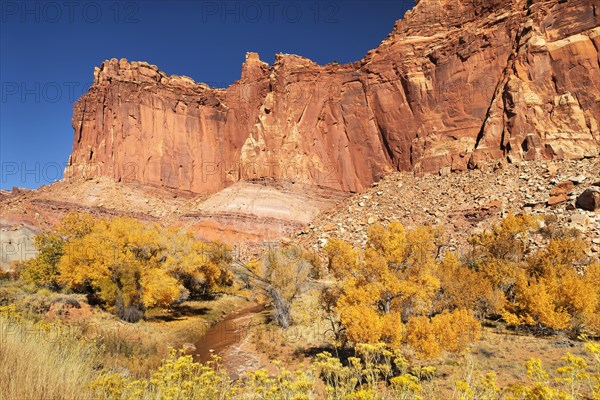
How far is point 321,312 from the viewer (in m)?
24.7

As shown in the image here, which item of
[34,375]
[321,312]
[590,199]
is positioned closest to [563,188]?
[590,199]

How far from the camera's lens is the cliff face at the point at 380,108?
49.0m

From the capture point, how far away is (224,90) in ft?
297

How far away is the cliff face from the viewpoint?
161 ft

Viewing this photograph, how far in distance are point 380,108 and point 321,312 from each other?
49.4 metres

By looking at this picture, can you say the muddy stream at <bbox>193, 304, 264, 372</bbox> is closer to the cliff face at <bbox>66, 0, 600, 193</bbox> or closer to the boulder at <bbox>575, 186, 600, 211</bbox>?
the boulder at <bbox>575, 186, 600, 211</bbox>

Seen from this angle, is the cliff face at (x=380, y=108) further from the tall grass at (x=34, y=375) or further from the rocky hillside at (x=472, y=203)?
the tall grass at (x=34, y=375)

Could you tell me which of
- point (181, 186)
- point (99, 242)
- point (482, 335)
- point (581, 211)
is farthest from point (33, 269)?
point (181, 186)

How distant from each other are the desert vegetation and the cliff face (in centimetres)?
2345

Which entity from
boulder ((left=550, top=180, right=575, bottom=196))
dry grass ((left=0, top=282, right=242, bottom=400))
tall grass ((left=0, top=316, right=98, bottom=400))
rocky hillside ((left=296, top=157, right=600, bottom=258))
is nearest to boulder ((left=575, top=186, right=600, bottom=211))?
rocky hillside ((left=296, top=157, right=600, bottom=258))

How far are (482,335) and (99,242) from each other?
23002 mm

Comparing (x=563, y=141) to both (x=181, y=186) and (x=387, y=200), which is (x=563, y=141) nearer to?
(x=387, y=200)

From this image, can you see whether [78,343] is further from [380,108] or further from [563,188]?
[380,108]

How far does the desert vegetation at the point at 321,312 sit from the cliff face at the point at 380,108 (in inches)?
923
